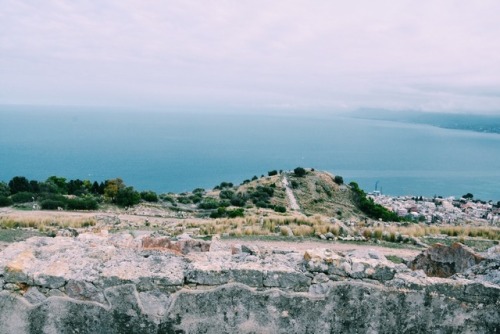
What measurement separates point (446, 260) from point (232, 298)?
4.70 m

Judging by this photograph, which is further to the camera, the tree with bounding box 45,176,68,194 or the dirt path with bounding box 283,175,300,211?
the dirt path with bounding box 283,175,300,211

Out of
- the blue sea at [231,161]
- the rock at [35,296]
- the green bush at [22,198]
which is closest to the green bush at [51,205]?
the green bush at [22,198]

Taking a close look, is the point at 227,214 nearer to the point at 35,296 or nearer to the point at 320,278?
the point at 320,278

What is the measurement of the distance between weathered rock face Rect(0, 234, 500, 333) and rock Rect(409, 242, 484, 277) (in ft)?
6.99

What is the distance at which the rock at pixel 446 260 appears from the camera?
23.8 feet

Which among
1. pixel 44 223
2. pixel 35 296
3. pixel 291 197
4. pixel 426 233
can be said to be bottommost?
pixel 291 197

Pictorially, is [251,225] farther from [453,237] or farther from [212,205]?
[212,205]

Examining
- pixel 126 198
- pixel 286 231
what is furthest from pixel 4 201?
pixel 286 231

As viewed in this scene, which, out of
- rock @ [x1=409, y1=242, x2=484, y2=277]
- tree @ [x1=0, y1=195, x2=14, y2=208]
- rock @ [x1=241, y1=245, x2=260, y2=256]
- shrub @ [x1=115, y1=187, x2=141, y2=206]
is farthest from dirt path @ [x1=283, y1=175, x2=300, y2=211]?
rock @ [x1=241, y1=245, x2=260, y2=256]

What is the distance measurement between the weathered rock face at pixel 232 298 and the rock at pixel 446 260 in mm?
2130

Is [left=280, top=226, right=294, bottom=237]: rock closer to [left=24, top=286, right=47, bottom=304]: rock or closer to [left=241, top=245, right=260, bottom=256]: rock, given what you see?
[left=241, top=245, right=260, bottom=256]: rock

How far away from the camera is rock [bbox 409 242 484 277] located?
726 centimetres

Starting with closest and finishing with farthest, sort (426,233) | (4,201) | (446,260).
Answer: (446,260)
(426,233)
(4,201)

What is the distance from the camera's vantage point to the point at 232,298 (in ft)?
16.4
